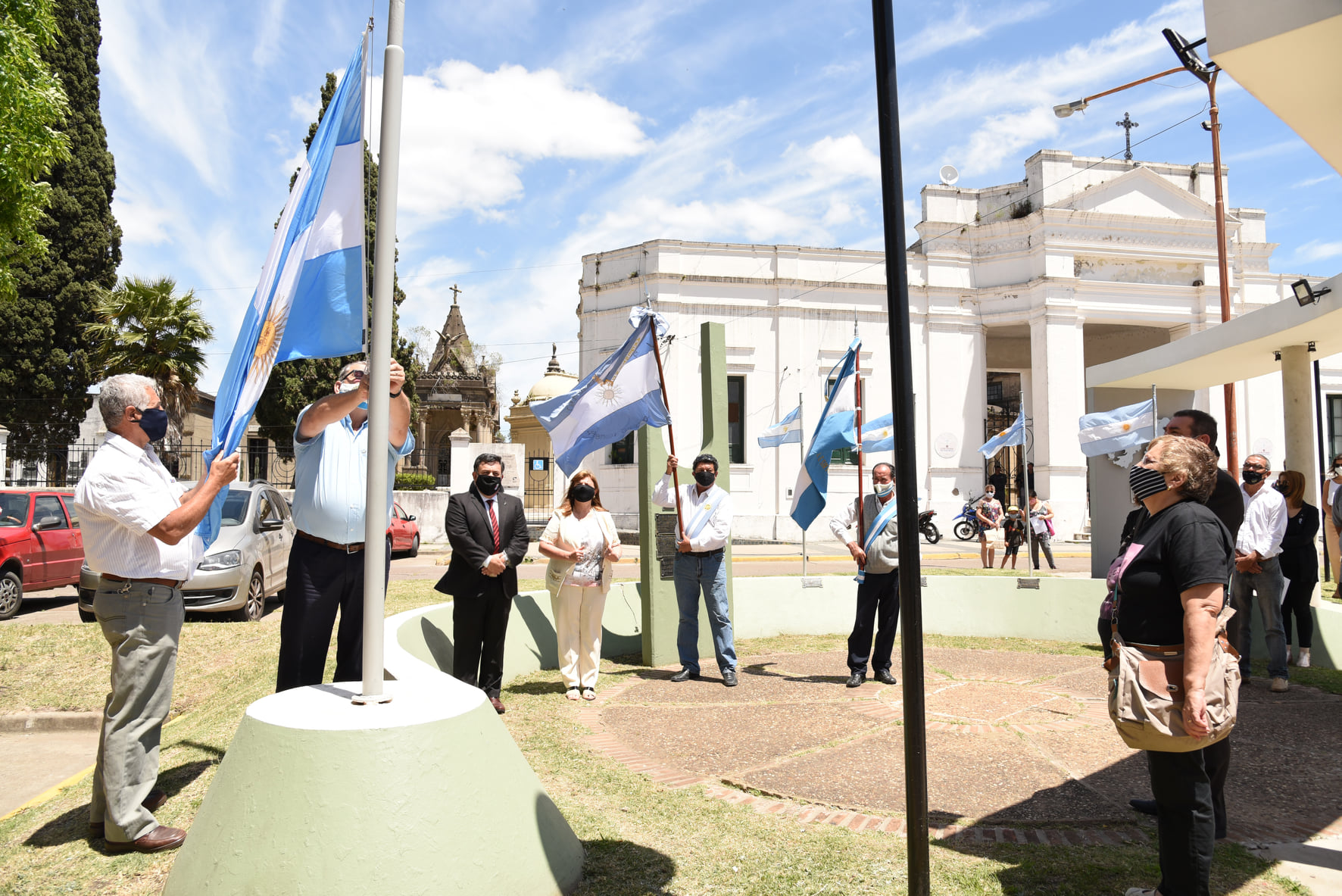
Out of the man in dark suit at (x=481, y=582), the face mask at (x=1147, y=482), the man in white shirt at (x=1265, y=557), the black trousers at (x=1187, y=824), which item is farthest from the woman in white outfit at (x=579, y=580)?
the man in white shirt at (x=1265, y=557)

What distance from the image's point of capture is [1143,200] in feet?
88.8

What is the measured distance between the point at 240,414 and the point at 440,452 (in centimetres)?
3391

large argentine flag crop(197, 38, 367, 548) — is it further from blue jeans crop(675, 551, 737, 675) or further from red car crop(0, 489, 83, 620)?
red car crop(0, 489, 83, 620)

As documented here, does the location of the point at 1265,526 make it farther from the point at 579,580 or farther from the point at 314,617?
the point at 314,617

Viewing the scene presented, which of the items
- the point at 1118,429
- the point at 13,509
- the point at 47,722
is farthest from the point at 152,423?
the point at 1118,429

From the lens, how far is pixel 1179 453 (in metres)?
3.34

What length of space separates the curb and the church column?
2569cm

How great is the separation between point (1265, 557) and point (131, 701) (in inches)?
314

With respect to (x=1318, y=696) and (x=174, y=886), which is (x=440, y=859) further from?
(x=1318, y=696)

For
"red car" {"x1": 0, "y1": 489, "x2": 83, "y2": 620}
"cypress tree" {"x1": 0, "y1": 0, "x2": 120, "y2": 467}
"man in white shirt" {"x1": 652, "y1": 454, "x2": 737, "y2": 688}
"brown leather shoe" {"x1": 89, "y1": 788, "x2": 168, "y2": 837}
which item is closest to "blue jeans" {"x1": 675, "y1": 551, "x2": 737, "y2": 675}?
"man in white shirt" {"x1": 652, "y1": 454, "x2": 737, "y2": 688}

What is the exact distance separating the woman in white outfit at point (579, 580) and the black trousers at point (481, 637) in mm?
644

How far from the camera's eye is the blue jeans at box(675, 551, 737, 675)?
24.6ft

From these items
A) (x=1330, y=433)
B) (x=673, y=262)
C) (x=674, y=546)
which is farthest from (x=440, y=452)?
(x=1330, y=433)

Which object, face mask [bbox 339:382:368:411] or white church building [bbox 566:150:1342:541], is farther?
white church building [bbox 566:150:1342:541]
